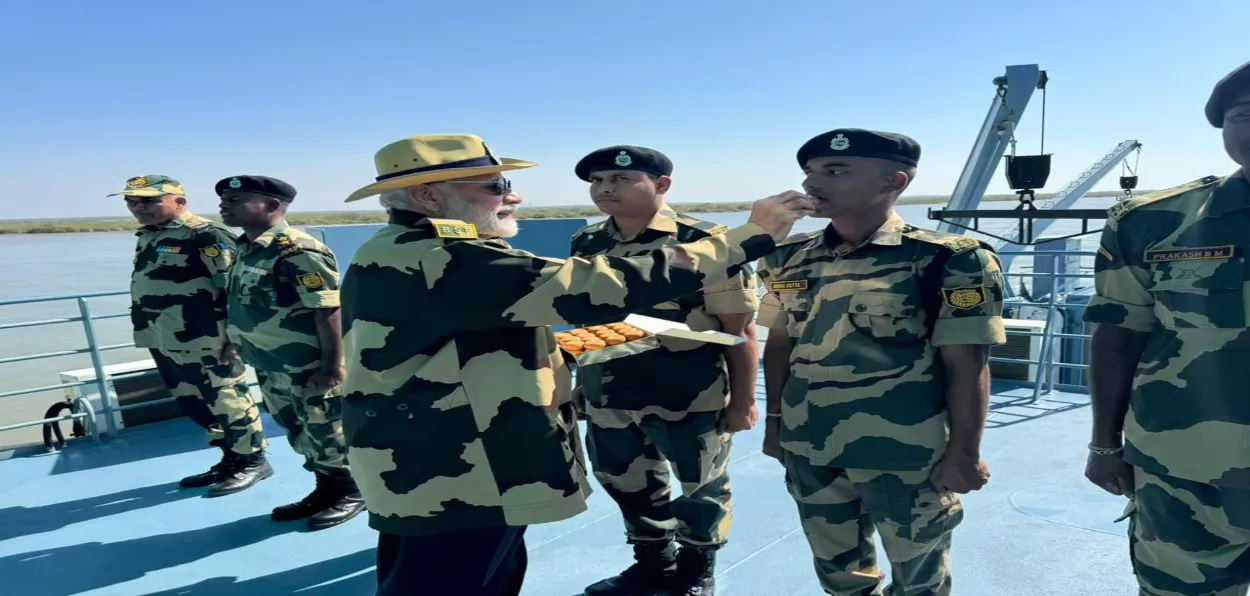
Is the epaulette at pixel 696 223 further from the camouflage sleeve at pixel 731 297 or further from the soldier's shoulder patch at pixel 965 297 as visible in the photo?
the soldier's shoulder patch at pixel 965 297

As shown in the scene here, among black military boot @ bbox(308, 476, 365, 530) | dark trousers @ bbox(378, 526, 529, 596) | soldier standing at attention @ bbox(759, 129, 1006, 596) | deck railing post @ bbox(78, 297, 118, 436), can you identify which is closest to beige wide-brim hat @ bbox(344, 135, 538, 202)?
dark trousers @ bbox(378, 526, 529, 596)

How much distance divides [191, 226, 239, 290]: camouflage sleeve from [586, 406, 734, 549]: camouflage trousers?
116 inches

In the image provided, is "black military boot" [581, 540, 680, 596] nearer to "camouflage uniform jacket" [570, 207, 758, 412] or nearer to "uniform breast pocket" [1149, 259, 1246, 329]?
"camouflage uniform jacket" [570, 207, 758, 412]

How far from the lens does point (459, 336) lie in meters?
1.77

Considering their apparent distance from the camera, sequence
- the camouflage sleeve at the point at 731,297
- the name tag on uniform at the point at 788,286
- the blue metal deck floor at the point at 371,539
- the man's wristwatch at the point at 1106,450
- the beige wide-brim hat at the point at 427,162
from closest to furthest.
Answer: the beige wide-brim hat at the point at 427,162
the man's wristwatch at the point at 1106,450
the name tag on uniform at the point at 788,286
the camouflage sleeve at the point at 731,297
the blue metal deck floor at the point at 371,539

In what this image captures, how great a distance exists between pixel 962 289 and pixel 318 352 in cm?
317

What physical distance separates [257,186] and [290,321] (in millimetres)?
784

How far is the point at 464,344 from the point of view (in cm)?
177

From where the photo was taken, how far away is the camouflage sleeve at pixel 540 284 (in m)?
1.66

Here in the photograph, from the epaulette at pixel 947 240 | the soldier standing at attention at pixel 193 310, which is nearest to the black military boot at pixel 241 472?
the soldier standing at attention at pixel 193 310

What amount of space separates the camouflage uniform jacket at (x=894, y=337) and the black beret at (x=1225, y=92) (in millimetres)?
598

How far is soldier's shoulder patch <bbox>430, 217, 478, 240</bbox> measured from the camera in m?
1.66

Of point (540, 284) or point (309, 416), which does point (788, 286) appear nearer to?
point (540, 284)

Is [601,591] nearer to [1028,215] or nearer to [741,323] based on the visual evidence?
[741,323]
